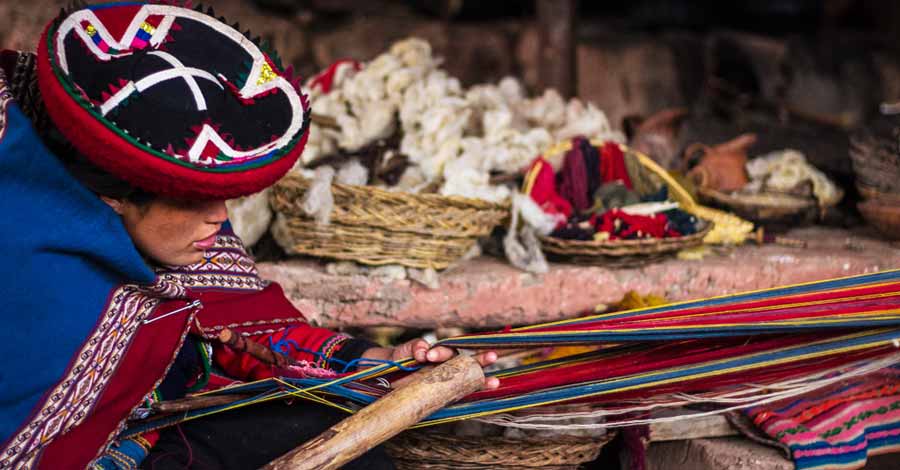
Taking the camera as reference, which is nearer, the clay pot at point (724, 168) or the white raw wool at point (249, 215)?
the white raw wool at point (249, 215)

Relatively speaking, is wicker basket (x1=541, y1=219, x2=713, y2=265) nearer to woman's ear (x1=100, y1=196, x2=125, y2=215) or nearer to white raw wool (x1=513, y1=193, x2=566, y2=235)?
white raw wool (x1=513, y1=193, x2=566, y2=235)

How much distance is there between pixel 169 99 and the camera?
1.47 meters

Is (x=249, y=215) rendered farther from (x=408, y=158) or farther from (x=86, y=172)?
(x=86, y=172)

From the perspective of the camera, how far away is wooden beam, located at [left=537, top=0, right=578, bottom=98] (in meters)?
4.82

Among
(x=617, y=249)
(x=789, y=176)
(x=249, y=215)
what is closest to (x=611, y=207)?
(x=617, y=249)

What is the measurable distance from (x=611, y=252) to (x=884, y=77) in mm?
4667

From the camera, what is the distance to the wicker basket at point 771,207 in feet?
11.8

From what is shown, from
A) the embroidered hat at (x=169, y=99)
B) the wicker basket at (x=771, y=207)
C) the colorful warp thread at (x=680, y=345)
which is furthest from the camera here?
the wicker basket at (x=771, y=207)

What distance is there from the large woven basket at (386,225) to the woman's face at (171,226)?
1083mm

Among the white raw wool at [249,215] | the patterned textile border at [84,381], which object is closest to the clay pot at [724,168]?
the white raw wool at [249,215]

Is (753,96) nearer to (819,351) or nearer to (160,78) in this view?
(819,351)

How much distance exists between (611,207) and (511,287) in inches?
21.2

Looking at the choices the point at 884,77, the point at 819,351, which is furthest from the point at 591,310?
the point at 884,77

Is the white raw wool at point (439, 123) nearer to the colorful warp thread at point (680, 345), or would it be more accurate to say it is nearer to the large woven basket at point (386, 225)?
the large woven basket at point (386, 225)
